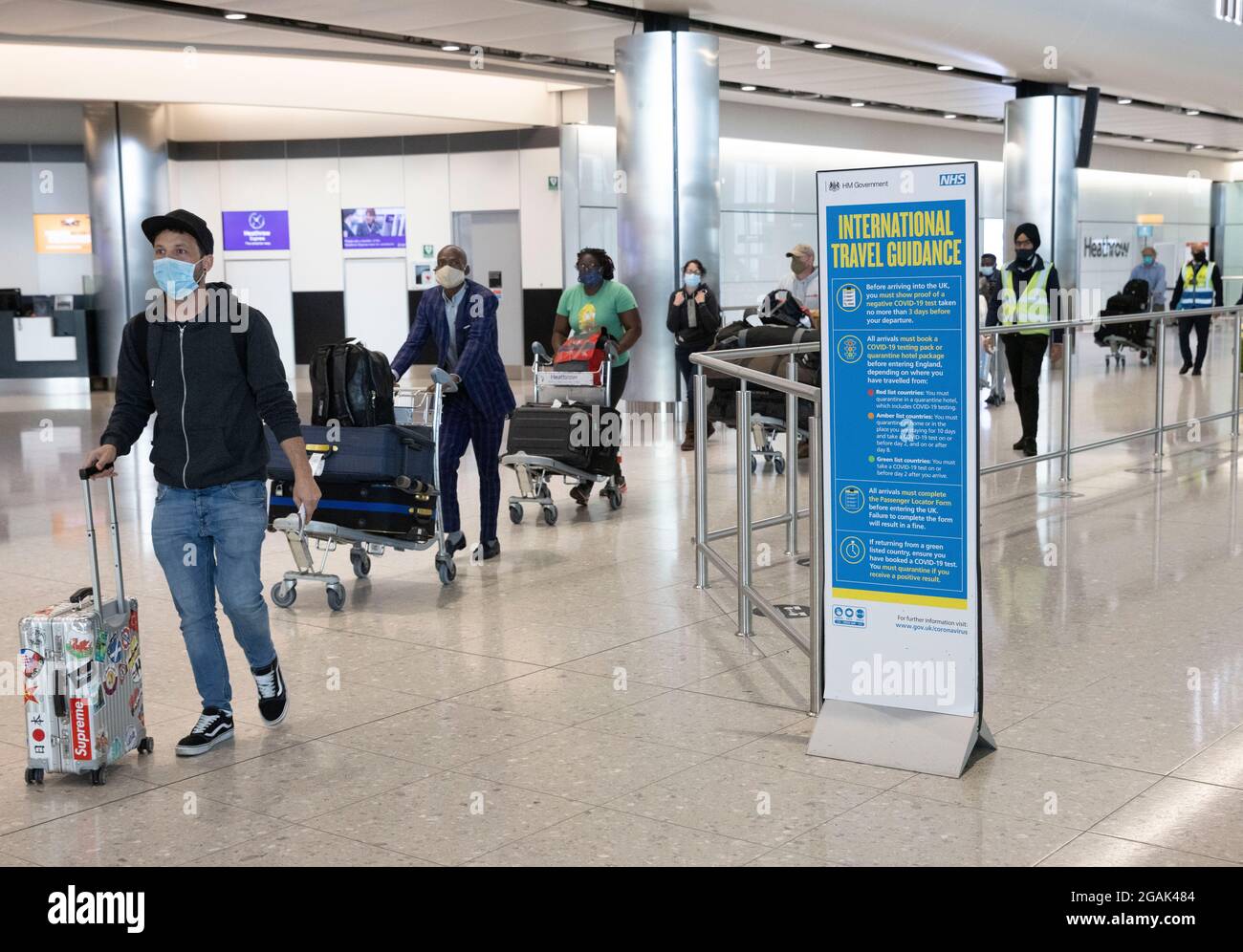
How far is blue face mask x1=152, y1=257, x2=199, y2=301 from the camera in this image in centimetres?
457

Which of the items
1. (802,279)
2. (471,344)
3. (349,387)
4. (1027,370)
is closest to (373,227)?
(802,279)

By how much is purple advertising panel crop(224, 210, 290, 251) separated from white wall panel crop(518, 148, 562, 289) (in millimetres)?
4117

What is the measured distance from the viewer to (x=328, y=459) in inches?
277

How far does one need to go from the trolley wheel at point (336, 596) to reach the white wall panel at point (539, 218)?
49.6 ft

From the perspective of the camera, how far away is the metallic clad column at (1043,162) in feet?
68.4

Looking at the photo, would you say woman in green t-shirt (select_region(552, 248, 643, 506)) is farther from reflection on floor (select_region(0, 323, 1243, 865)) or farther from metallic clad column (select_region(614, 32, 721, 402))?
metallic clad column (select_region(614, 32, 721, 402))

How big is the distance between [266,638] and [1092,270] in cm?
3331

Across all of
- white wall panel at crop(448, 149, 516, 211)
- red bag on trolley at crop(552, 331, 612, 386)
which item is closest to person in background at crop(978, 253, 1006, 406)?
red bag on trolley at crop(552, 331, 612, 386)

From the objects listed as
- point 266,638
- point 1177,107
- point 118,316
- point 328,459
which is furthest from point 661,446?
point 1177,107

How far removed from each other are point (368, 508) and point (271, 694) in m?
2.14

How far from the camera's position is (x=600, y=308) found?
34.4 ft

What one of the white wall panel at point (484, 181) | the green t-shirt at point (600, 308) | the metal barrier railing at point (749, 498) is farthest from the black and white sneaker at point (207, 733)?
the white wall panel at point (484, 181)
